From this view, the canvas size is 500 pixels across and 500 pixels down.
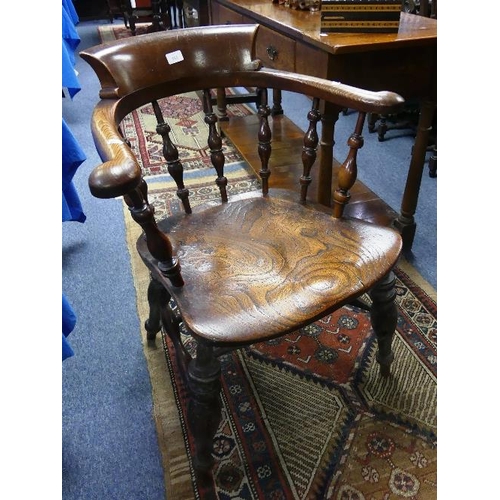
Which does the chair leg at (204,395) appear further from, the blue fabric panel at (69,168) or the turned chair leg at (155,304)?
the blue fabric panel at (69,168)

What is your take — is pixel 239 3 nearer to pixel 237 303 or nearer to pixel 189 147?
pixel 189 147

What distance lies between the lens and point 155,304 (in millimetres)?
1229

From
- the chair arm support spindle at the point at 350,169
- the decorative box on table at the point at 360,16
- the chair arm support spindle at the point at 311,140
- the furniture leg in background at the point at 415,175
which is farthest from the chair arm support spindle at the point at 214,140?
the furniture leg in background at the point at 415,175

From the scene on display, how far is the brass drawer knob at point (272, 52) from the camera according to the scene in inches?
57.9

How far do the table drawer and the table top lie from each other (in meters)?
0.03

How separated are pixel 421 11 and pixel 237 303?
2097 mm

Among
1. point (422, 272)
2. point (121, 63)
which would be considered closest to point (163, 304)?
point (121, 63)

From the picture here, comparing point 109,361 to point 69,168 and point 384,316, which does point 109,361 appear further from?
point 384,316

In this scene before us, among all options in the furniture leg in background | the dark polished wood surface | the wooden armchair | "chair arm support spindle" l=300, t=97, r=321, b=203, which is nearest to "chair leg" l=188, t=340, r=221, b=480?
the wooden armchair

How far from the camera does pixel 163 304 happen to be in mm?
1090

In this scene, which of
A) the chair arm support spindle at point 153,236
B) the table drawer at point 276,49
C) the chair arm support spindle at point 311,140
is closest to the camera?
the chair arm support spindle at point 153,236

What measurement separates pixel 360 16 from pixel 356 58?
14 centimetres

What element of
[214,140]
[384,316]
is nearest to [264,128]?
[214,140]

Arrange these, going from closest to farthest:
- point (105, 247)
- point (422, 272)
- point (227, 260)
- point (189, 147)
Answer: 1. point (227, 260)
2. point (422, 272)
3. point (105, 247)
4. point (189, 147)
